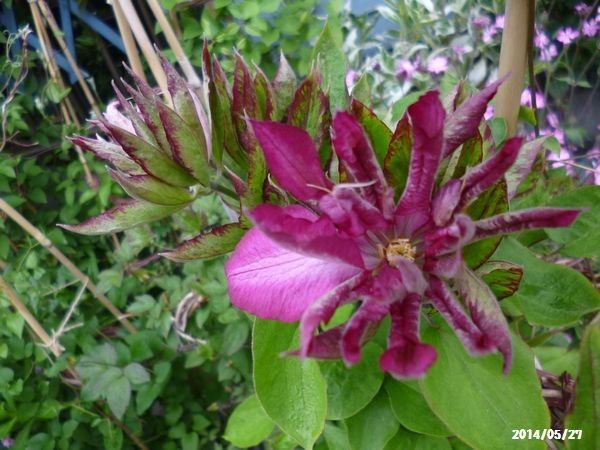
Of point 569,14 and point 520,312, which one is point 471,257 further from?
point 569,14

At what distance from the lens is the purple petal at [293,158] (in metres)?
0.27

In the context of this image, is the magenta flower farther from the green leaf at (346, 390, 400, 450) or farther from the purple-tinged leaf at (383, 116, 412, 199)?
the green leaf at (346, 390, 400, 450)

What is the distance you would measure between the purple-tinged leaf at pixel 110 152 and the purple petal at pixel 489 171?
8.7 inches

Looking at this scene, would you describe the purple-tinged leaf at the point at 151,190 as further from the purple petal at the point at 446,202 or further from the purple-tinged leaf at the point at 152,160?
the purple petal at the point at 446,202

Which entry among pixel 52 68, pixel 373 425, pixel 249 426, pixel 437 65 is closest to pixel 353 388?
pixel 373 425

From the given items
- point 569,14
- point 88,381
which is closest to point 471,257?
point 88,381

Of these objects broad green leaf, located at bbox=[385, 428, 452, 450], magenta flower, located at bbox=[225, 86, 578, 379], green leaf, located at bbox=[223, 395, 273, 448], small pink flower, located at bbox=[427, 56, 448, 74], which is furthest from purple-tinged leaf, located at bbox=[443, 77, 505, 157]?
small pink flower, located at bbox=[427, 56, 448, 74]

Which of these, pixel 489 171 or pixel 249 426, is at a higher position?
pixel 489 171

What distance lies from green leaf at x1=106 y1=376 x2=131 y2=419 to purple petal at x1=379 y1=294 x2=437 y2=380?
2.79 ft

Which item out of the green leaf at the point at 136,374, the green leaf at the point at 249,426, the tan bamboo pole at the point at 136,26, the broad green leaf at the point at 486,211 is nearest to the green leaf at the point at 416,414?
the broad green leaf at the point at 486,211

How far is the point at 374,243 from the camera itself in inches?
12.4

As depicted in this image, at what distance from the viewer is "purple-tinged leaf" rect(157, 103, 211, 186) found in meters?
0.35

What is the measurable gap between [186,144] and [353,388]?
210 mm

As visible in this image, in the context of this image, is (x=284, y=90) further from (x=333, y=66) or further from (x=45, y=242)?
(x=45, y=242)
